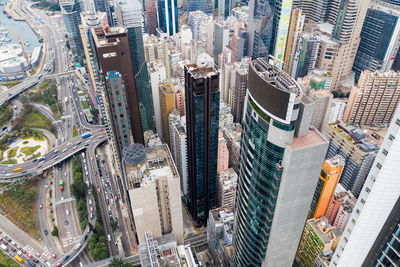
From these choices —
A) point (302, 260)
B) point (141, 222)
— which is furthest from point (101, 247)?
point (302, 260)

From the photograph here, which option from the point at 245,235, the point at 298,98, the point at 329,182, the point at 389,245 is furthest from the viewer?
the point at 329,182

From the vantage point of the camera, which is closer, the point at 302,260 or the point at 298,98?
the point at 298,98

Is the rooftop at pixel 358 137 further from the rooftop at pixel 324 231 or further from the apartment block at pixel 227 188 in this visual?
the apartment block at pixel 227 188

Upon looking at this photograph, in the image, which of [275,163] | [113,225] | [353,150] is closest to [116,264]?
[113,225]

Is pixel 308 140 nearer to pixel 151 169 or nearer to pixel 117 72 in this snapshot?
pixel 151 169

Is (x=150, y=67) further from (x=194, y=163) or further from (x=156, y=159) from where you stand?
(x=156, y=159)
